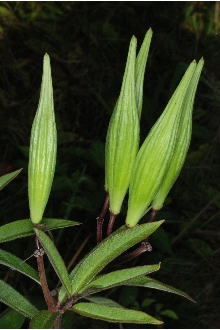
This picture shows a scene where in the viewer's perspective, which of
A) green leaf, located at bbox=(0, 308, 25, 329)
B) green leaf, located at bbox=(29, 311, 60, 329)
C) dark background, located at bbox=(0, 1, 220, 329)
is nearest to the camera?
green leaf, located at bbox=(29, 311, 60, 329)

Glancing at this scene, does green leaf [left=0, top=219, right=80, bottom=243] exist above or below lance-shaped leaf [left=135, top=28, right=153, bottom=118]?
below

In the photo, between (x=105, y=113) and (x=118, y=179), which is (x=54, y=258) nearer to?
(x=118, y=179)

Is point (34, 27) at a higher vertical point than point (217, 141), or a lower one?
higher

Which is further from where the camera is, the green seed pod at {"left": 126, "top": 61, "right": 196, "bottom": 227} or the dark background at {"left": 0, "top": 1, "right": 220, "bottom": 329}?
the dark background at {"left": 0, "top": 1, "right": 220, "bottom": 329}

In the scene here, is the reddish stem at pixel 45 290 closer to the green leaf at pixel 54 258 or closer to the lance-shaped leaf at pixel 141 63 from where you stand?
the green leaf at pixel 54 258

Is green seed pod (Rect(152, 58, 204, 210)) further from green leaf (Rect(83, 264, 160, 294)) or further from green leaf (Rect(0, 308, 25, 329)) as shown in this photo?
green leaf (Rect(0, 308, 25, 329))

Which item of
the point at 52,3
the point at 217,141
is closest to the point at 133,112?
the point at 217,141

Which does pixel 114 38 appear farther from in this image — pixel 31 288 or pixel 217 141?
pixel 31 288

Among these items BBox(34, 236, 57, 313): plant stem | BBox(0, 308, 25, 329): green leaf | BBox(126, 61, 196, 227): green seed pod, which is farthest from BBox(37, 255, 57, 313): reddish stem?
BBox(0, 308, 25, 329): green leaf
